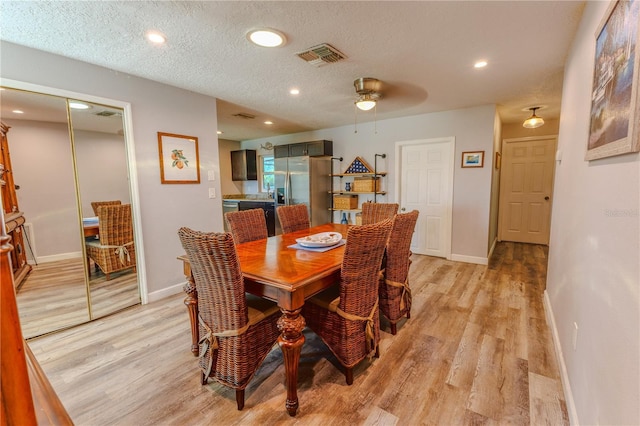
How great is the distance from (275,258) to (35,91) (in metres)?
2.44

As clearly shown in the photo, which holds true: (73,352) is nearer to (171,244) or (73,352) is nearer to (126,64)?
(171,244)

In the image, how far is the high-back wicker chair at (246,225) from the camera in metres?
2.56

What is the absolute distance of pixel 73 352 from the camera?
218 centimetres

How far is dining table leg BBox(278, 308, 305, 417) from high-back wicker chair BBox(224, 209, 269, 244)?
1203 mm

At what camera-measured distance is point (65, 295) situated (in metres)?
2.62

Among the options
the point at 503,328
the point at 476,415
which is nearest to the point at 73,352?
the point at 476,415

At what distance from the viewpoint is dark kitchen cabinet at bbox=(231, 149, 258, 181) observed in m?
6.77

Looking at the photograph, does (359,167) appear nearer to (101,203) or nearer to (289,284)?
(101,203)

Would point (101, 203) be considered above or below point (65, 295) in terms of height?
above

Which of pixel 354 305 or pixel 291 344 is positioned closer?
pixel 291 344

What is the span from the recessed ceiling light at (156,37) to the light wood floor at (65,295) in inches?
82.5

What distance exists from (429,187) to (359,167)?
128 centimetres

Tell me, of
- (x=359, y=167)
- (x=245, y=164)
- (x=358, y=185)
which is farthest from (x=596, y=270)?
(x=245, y=164)

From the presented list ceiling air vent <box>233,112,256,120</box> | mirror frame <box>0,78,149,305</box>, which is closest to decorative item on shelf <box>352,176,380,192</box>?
ceiling air vent <box>233,112,256,120</box>
